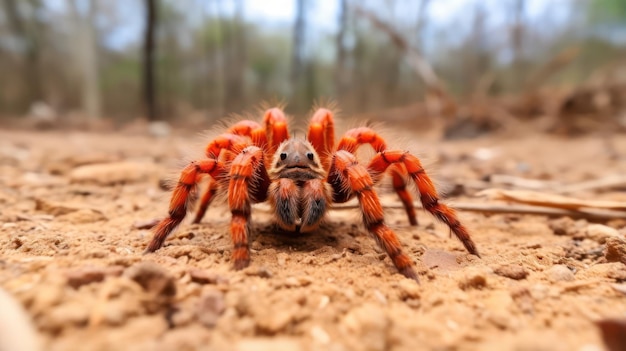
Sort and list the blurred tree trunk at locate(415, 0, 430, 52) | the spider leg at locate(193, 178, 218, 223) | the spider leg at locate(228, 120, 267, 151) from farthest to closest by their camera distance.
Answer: the blurred tree trunk at locate(415, 0, 430, 52), the spider leg at locate(193, 178, 218, 223), the spider leg at locate(228, 120, 267, 151)

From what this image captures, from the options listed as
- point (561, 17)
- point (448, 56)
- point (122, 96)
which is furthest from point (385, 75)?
point (122, 96)

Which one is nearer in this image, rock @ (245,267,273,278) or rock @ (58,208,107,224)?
rock @ (245,267,273,278)

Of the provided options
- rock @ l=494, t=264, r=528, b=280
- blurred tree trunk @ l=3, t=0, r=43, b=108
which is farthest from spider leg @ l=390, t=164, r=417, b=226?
blurred tree trunk @ l=3, t=0, r=43, b=108

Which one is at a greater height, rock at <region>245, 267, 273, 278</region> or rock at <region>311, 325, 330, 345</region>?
rock at <region>245, 267, 273, 278</region>

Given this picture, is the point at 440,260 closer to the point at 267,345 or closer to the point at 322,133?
the point at 322,133

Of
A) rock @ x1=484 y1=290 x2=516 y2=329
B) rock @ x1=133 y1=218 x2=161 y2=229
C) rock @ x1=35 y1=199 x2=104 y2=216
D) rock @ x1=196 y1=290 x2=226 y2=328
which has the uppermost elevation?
rock @ x1=196 y1=290 x2=226 y2=328

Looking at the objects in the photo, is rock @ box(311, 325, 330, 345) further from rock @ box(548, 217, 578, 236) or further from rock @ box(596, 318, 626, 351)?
rock @ box(548, 217, 578, 236)
